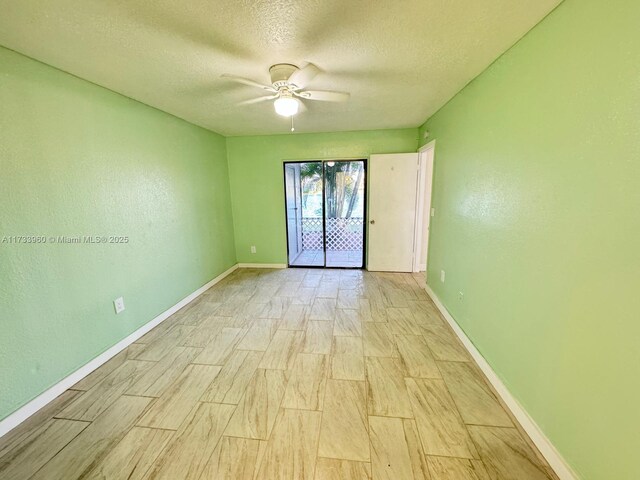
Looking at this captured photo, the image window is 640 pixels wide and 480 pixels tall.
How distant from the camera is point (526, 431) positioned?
4.66 ft

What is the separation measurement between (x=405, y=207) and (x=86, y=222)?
3.64m

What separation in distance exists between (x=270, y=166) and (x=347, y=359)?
3.12 metres

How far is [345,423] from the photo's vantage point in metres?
1.51

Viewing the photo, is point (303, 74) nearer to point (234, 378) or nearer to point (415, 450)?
point (234, 378)

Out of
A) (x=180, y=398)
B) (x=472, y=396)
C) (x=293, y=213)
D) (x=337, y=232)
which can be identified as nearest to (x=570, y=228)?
(x=472, y=396)

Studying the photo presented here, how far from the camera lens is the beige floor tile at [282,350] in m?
2.02

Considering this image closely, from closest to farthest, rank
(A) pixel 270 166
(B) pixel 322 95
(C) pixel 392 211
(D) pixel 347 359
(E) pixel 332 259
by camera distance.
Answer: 1. (B) pixel 322 95
2. (D) pixel 347 359
3. (C) pixel 392 211
4. (A) pixel 270 166
5. (E) pixel 332 259

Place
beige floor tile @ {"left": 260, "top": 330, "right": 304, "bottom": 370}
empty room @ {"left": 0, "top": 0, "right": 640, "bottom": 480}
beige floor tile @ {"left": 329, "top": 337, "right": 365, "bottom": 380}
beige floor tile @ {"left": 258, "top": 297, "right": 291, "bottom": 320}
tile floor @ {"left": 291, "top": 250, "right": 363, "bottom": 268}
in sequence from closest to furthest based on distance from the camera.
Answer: empty room @ {"left": 0, "top": 0, "right": 640, "bottom": 480}, beige floor tile @ {"left": 329, "top": 337, "right": 365, "bottom": 380}, beige floor tile @ {"left": 260, "top": 330, "right": 304, "bottom": 370}, beige floor tile @ {"left": 258, "top": 297, "right": 291, "bottom": 320}, tile floor @ {"left": 291, "top": 250, "right": 363, "bottom": 268}

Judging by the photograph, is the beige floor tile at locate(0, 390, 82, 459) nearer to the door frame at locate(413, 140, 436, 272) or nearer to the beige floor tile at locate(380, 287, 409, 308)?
the beige floor tile at locate(380, 287, 409, 308)

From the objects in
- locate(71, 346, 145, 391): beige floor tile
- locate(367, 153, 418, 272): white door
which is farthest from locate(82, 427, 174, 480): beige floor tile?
locate(367, 153, 418, 272): white door

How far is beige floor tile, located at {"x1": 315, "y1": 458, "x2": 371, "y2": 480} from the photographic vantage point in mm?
1221

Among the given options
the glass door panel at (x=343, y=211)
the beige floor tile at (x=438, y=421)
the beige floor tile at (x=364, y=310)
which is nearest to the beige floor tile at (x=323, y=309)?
the beige floor tile at (x=364, y=310)

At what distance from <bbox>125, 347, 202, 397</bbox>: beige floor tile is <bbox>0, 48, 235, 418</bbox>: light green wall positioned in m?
0.47

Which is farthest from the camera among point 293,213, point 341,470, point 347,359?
point 293,213
